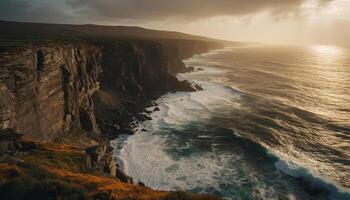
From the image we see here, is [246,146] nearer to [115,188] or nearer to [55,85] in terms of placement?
[115,188]

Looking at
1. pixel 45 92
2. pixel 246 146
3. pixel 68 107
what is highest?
pixel 45 92

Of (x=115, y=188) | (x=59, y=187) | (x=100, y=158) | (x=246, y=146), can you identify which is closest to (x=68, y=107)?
(x=100, y=158)

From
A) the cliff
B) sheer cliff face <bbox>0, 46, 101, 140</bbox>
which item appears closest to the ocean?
the cliff

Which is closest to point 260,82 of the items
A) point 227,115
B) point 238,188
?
point 227,115

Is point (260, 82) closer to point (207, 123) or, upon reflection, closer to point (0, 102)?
point (207, 123)

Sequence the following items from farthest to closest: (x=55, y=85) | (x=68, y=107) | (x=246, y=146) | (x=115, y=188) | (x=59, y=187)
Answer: (x=246, y=146), (x=68, y=107), (x=55, y=85), (x=115, y=188), (x=59, y=187)
